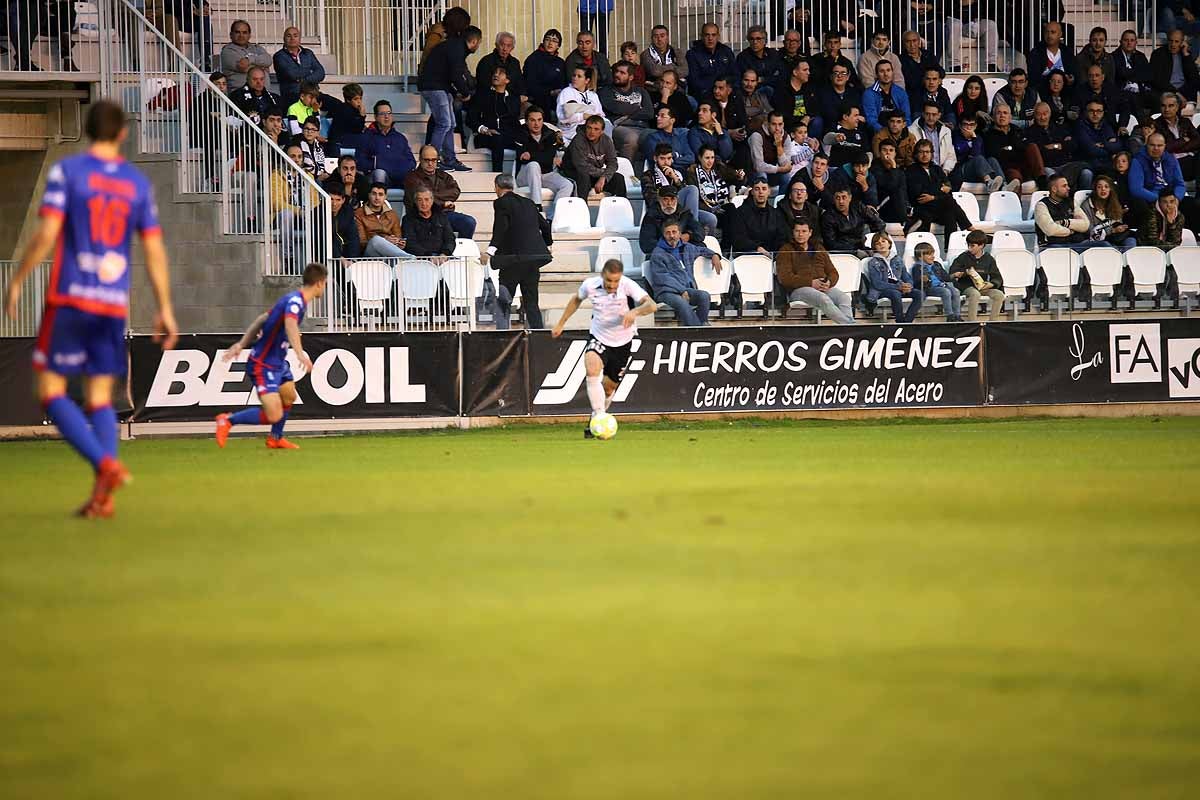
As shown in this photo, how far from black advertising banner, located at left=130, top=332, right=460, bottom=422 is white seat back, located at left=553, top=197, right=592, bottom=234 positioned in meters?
3.77

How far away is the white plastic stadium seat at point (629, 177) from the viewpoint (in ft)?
81.7

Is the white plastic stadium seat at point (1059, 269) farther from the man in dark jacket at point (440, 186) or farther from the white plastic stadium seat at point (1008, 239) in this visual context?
the man in dark jacket at point (440, 186)

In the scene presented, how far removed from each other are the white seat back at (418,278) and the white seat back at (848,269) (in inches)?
199

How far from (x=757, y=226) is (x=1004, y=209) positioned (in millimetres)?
4665

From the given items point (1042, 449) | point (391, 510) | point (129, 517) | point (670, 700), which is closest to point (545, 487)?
point (391, 510)

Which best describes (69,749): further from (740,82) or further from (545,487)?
(740,82)

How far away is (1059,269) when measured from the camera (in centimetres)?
2209

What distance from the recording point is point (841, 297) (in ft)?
70.7

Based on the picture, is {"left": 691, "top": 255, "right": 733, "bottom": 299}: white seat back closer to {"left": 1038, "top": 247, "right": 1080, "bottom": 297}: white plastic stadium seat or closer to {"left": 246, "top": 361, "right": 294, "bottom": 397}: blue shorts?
{"left": 1038, "top": 247, "right": 1080, "bottom": 297}: white plastic stadium seat

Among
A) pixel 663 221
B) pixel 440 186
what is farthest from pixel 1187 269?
pixel 440 186

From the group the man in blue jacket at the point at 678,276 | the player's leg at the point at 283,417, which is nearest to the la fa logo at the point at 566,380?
the man in blue jacket at the point at 678,276


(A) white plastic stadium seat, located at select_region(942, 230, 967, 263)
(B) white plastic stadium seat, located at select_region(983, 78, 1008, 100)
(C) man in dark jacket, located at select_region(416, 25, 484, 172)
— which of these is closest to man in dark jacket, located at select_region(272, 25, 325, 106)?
(C) man in dark jacket, located at select_region(416, 25, 484, 172)

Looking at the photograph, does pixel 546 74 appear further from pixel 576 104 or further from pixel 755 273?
pixel 755 273

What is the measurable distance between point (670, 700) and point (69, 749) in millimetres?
1706
